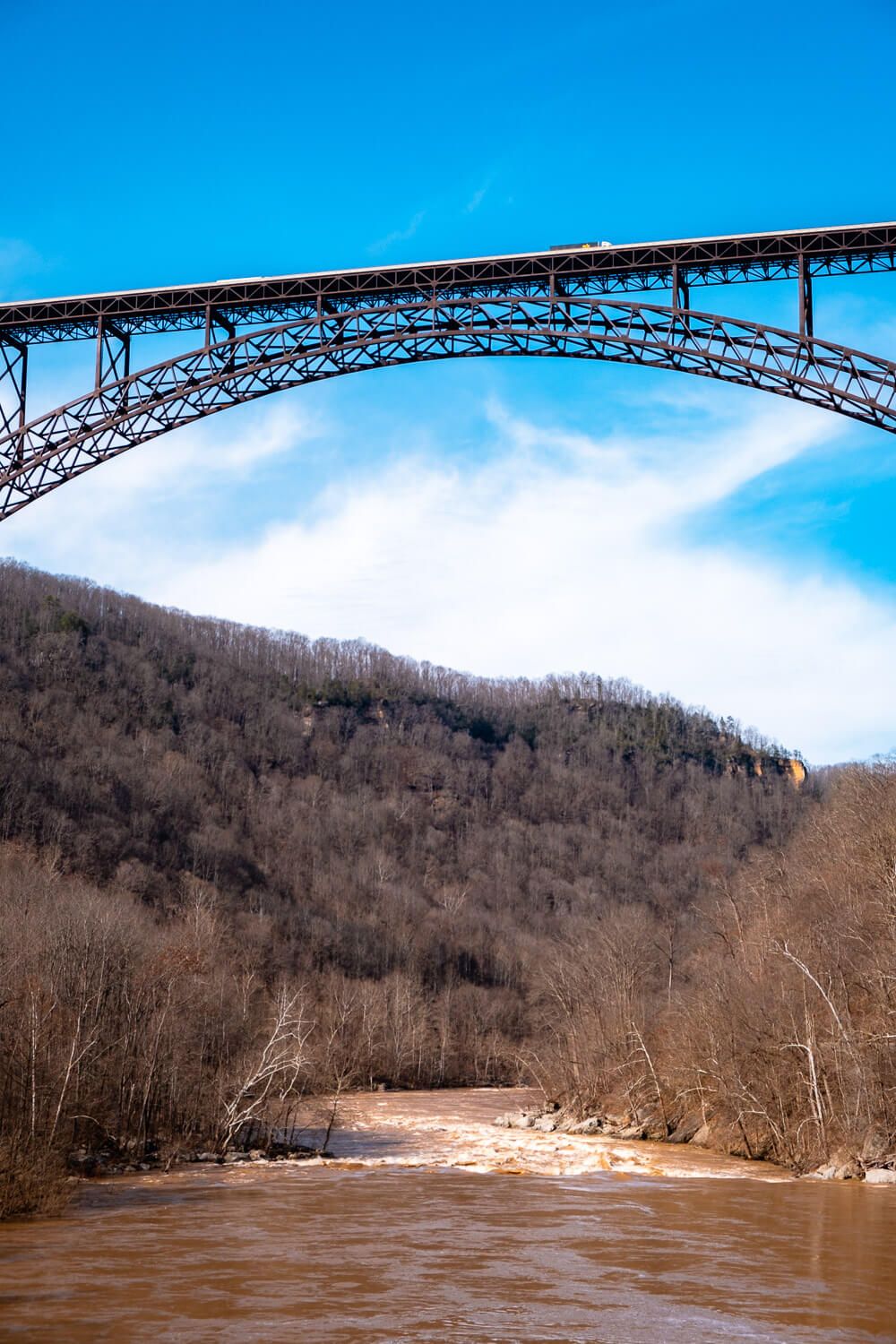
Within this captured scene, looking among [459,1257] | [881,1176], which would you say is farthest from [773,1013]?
[459,1257]

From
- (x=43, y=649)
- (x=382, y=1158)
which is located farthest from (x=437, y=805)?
(x=382, y=1158)

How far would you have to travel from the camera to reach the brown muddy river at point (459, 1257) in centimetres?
1448

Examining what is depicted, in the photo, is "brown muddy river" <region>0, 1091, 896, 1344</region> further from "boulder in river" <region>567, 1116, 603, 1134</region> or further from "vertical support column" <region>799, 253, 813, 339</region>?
"vertical support column" <region>799, 253, 813, 339</region>

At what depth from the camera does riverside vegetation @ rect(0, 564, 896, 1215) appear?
1115 inches

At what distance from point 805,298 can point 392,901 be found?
244 feet

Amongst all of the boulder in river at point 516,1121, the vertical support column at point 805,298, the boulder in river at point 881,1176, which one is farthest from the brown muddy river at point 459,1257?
the vertical support column at point 805,298

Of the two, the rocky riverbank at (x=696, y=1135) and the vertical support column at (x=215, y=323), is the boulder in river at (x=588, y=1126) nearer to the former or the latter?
the rocky riverbank at (x=696, y=1135)

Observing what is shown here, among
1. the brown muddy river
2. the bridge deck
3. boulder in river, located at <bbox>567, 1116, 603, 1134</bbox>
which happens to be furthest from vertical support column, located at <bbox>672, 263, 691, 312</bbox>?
boulder in river, located at <bbox>567, 1116, 603, 1134</bbox>

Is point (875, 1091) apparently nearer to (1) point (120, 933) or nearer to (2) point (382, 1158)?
(2) point (382, 1158)

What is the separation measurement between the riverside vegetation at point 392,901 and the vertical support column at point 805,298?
14.6 meters

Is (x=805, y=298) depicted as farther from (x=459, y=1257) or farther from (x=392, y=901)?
(x=392, y=901)

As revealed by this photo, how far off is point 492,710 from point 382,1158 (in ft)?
367

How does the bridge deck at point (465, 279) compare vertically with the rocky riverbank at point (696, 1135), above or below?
above

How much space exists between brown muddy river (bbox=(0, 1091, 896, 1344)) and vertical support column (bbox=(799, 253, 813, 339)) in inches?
500
